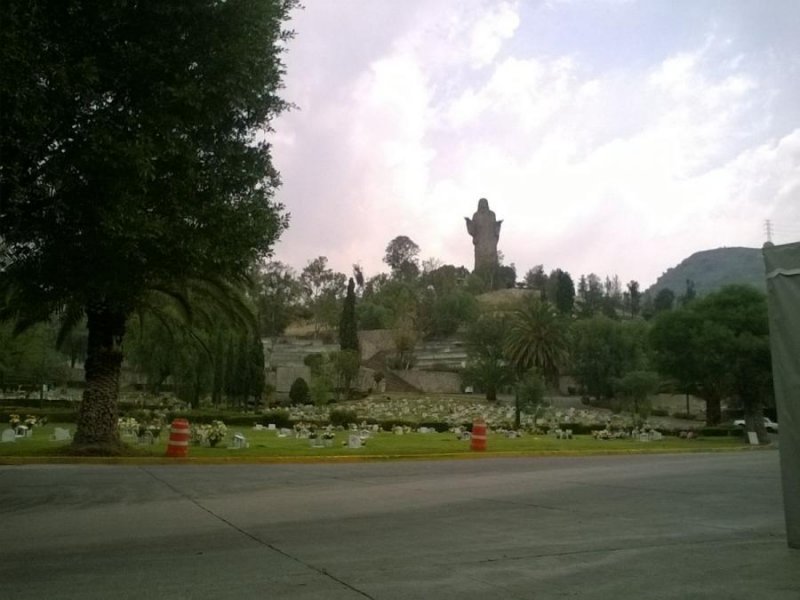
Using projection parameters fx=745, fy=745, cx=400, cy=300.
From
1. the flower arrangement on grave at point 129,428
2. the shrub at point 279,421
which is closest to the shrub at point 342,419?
the shrub at point 279,421

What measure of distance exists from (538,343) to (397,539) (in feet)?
223

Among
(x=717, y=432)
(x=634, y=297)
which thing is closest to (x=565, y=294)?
(x=634, y=297)

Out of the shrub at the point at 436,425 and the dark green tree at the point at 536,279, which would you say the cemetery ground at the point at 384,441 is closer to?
the shrub at the point at 436,425

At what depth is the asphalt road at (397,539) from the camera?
5.79 metres

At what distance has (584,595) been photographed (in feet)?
17.9

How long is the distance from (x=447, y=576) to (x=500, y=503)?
4.83 metres

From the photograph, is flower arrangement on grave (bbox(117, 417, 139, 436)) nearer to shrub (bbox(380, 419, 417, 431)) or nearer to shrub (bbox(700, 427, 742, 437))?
shrub (bbox(380, 419, 417, 431))

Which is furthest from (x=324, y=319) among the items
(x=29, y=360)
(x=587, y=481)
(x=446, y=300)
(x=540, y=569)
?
(x=540, y=569)

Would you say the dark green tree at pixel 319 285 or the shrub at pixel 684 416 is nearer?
the shrub at pixel 684 416

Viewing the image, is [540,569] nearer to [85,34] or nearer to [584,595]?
[584,595]

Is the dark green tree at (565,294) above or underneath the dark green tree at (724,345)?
above

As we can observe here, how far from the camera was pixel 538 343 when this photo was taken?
74.5 meters

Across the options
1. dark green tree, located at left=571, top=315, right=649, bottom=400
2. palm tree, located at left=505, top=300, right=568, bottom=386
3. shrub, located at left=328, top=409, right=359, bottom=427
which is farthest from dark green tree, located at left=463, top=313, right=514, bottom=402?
shrub, located at left=328, top=409, right=359, bottom=427

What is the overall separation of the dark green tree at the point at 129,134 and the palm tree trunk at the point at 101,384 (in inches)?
249
